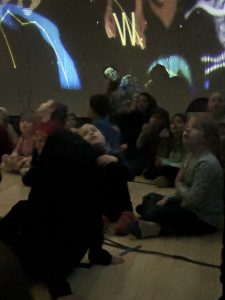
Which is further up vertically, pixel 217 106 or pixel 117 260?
pixel 217 106

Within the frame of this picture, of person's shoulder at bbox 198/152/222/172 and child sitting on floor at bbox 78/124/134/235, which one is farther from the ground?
person's shoulder at bbox 198/152/222/172

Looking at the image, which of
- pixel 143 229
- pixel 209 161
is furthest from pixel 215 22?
pixel 143 229

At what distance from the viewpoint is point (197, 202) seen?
3.26 metres

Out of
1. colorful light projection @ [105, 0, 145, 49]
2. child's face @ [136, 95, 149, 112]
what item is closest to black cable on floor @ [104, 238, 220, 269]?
child's face @ [136, 95, 149, 112]

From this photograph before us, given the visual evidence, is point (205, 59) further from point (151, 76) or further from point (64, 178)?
point (64, 178)

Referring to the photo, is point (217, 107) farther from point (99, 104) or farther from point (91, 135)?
point (91, 135)

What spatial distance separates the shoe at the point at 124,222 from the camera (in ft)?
10.6

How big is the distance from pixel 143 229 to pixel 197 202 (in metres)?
0.42

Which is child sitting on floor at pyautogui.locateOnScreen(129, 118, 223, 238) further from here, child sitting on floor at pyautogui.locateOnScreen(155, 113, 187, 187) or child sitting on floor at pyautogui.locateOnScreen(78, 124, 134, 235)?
child sitting on floor at pyautogui.locateOnScreen(155, 113, 187, 187)

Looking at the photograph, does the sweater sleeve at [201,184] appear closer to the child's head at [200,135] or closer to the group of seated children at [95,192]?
the group of seated children at [95,192]

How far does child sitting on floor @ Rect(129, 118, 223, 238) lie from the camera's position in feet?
10.6

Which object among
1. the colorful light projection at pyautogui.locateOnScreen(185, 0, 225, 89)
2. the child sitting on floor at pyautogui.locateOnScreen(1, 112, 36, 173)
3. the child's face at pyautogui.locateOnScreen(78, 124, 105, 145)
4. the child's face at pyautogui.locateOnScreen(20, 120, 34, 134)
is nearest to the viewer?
the child's face at pyautogui.locateOnScreen(78, 124, 105, 145)

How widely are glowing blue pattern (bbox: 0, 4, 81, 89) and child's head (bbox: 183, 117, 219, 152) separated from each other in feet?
12.9

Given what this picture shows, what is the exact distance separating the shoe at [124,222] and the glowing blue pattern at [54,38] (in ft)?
12.9
